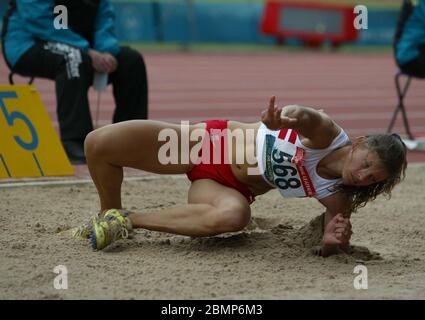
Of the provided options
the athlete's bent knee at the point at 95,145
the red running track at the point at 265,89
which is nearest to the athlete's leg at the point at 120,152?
the athlete's bent knee at the point at 95,145

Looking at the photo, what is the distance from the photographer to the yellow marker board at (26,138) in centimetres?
570

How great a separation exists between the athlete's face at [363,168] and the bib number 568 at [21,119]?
2.57 meters

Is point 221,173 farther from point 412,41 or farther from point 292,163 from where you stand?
point 412,41

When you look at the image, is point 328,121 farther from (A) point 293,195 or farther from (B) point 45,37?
(B) point 45,37

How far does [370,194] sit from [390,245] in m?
0.55

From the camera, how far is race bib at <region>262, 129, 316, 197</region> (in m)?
4.03

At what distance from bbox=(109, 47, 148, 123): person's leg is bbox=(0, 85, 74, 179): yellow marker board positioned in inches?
39.3

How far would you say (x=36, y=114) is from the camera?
19.1ft

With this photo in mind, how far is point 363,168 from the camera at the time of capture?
390cm

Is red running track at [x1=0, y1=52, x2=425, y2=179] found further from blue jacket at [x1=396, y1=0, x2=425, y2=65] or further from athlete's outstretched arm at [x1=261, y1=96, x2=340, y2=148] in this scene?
athlete's outstretched arm at [x1=261, y1=96, x2=340, y2=148]


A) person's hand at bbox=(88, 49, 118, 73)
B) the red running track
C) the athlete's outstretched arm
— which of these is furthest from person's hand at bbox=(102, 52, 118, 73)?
the athlete's outstretched arm

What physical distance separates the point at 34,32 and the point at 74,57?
16.2 inches

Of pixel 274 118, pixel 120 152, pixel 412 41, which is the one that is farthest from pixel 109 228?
pixel 412 41
